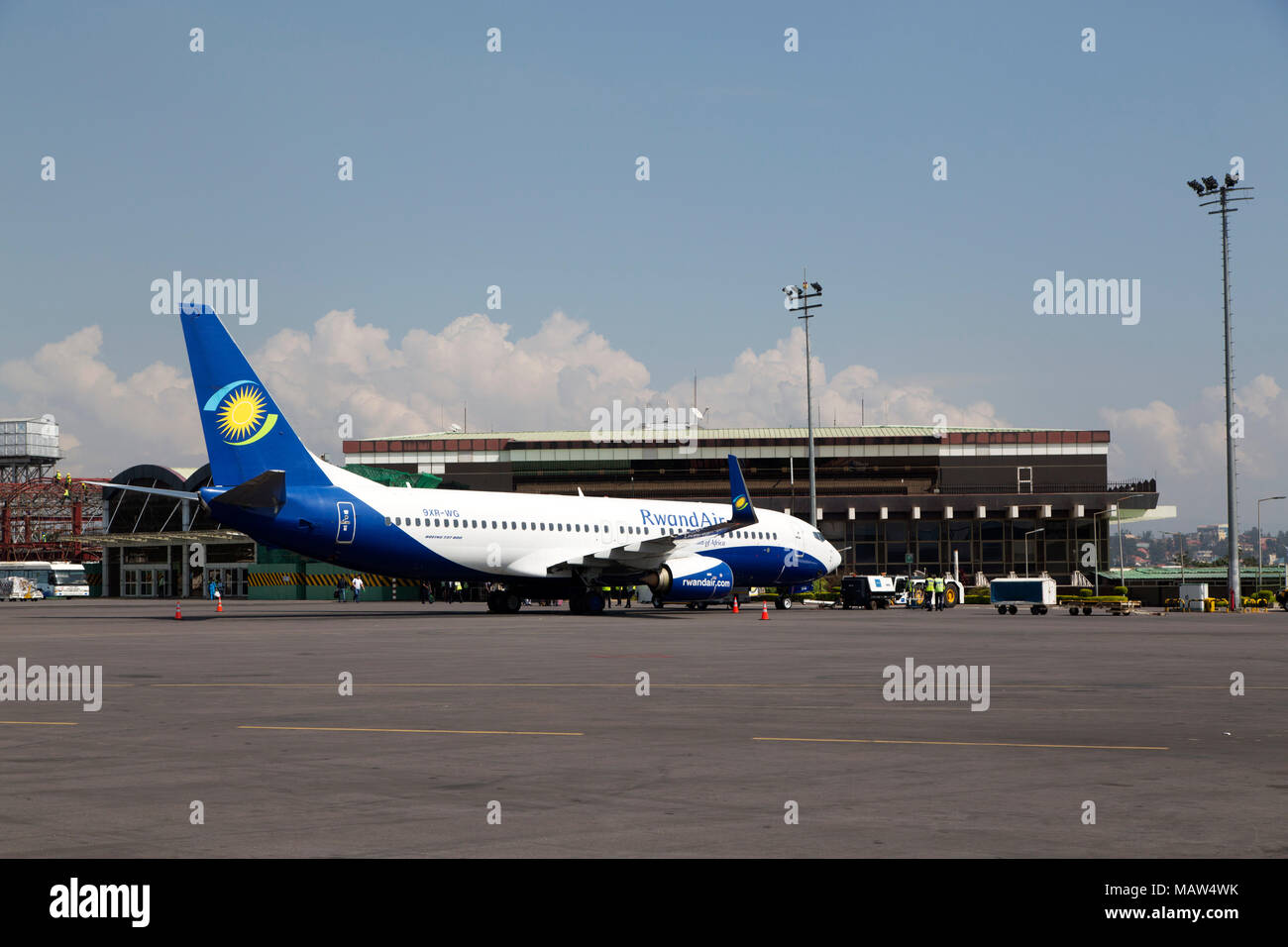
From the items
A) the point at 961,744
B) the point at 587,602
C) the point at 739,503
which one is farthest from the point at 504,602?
the point at 961,744

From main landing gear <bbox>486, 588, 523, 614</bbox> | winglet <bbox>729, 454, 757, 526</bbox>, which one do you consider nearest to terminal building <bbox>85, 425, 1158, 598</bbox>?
main landing gear <bbox>486, 588, 523, 614</bbox>

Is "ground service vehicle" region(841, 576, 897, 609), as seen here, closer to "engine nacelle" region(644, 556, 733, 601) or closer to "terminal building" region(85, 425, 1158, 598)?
"engine nacelle" region(644, 556, 733, 601)

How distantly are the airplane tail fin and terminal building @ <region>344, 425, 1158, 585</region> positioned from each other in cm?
6778

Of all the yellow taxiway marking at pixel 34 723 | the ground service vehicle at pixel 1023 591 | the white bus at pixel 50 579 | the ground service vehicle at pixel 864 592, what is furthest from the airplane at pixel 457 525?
the white bus at pixel 50 579

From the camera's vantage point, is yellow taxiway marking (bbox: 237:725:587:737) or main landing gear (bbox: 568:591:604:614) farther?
main landing gear (bbox: 568:591:604:614)

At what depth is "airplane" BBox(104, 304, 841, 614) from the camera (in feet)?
125

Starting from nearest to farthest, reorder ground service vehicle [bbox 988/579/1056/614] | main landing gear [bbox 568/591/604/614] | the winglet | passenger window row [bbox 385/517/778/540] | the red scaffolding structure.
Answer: passenger window row [bbox 385/517/778/540]
the winglet
main landing gear [bbox 568/591/604/614]
ground service vehicle [bbox 988/579/1056/614]
the red scaffolding structure

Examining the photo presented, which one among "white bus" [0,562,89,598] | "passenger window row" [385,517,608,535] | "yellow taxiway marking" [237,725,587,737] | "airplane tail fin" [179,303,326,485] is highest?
"airplane tail fin" [179,303,326,485]

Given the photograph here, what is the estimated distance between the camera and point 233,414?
38312 millimetres

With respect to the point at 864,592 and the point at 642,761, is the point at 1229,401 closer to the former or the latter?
the point at 864,592

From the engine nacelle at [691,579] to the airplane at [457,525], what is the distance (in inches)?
2.0

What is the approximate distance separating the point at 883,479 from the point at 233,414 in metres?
80.6
